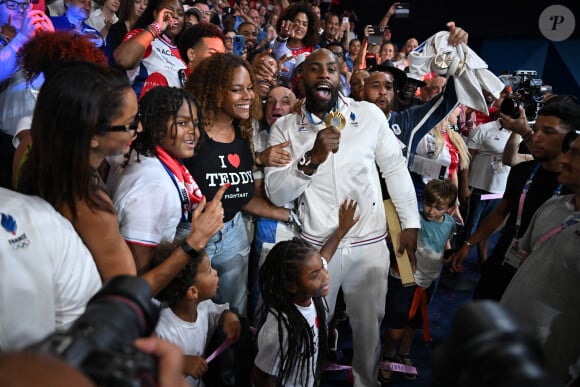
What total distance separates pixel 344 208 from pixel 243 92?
2.61ft

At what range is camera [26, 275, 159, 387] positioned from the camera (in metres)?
0.57

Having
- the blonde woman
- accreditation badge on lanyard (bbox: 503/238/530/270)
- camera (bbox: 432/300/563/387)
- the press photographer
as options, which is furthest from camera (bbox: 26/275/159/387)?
the blonde woman

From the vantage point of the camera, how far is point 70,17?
115 inches

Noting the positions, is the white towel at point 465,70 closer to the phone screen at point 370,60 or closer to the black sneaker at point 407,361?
the black sneaker at point 407,361

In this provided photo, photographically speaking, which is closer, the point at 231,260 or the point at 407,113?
the point at 231,260

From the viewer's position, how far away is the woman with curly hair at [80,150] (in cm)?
115

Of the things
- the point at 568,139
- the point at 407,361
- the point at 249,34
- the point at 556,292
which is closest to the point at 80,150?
the point at 556,292

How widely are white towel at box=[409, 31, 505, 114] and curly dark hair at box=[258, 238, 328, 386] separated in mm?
1435

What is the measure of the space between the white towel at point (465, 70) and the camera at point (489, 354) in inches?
89.5

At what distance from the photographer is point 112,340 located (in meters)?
0.63

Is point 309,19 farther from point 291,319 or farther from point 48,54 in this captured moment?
point 291,319

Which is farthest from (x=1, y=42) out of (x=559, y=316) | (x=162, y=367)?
(x=559, y=316)

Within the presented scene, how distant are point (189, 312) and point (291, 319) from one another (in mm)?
453

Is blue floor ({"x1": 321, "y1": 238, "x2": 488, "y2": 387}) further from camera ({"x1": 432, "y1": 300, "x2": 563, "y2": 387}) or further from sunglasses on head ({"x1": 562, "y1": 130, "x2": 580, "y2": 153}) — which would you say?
camera ({"x1": 432, "y1": 300, "x2": 563, "y2": 387})
